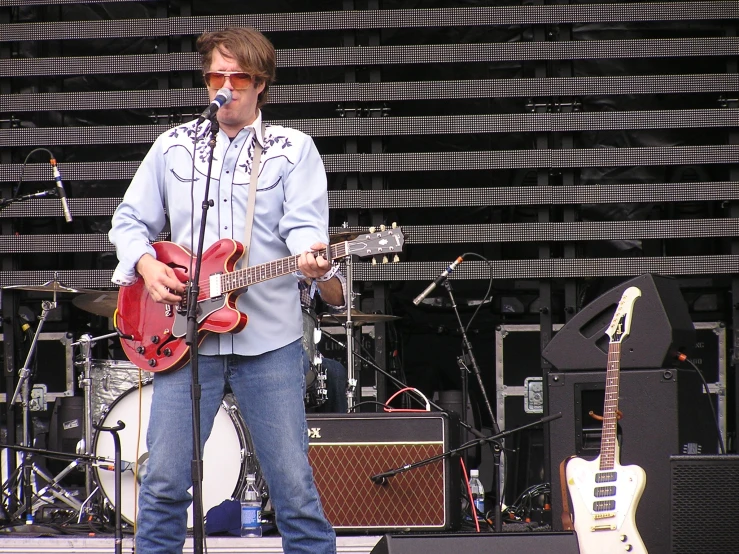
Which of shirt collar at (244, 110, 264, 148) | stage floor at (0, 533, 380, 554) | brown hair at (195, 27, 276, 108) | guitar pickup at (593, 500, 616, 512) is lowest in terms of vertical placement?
stage floor at (0, 533, 380, 554)

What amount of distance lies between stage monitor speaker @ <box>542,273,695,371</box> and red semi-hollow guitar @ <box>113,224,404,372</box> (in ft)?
4.56

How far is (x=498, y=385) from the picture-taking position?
5.88m

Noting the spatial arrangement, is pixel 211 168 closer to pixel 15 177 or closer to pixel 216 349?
pixel 216 349

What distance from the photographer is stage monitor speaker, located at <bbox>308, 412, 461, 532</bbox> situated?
452 cm

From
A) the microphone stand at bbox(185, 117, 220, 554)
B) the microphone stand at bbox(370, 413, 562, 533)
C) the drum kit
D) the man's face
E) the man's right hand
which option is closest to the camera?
the microphone stand at bbox(185, 117, 220, 554)

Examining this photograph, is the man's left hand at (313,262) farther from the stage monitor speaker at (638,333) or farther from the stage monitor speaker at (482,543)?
the stage monitor speaker at (638,333)

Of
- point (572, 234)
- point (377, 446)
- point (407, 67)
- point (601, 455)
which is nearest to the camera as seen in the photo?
point (601, 455)

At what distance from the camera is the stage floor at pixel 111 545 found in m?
4.30

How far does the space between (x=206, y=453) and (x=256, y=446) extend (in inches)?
78.2

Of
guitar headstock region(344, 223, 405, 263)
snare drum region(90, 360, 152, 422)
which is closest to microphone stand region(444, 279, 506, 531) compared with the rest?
guitar headstock region(344, 223, 405, 263)

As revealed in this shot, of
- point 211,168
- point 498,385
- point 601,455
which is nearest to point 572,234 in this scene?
point 498,385

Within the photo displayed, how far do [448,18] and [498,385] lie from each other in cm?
221

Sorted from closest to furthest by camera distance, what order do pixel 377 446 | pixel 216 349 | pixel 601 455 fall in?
pixel 216 349
pixel 601 455
pixel 377 446

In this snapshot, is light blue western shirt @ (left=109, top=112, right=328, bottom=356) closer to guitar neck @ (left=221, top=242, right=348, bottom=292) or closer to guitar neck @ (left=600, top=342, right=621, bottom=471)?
guitar neck @ (left=221, top=242, right=348, bottom=292)
